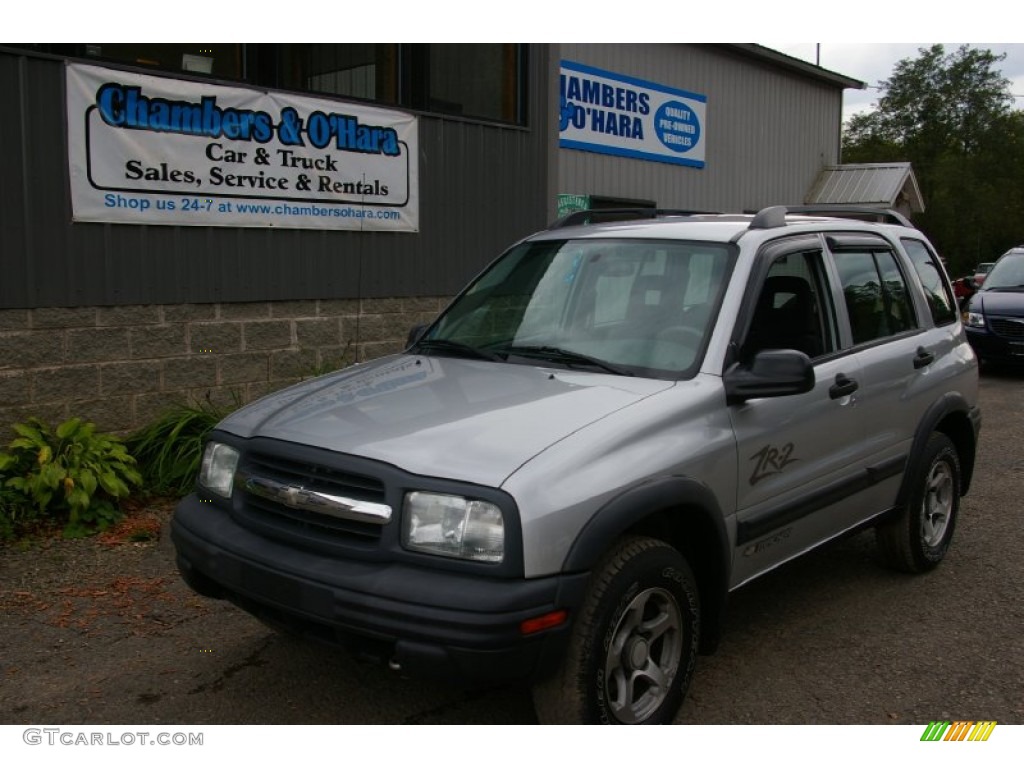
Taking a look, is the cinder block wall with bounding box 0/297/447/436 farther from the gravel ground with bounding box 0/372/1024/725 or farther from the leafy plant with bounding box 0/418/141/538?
the gravel ground with bounding box 0/372/1024/725

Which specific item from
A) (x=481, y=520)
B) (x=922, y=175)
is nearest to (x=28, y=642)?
(x=481, y=520)

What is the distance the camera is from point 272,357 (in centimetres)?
758

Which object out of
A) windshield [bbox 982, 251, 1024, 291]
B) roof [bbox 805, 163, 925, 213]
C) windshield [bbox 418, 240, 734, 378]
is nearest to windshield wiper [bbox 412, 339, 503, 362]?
windshield [bbox 418, 240, 734, 378]

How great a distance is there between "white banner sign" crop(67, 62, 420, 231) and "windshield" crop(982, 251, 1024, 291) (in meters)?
9.68

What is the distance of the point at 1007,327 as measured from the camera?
1327 cm

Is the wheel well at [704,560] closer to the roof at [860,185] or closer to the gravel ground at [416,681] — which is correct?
the gravel ground at [416,681]

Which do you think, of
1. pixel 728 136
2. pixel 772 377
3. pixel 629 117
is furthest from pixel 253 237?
pixel 728 136

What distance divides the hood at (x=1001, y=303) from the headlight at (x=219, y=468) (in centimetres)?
1236

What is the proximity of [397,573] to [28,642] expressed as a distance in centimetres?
227

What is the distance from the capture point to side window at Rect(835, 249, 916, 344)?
15.4 ft

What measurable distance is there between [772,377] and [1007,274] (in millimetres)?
12578

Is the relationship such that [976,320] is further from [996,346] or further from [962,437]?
[962,437]

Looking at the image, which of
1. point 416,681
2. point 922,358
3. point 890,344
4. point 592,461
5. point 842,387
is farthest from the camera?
point 922,358

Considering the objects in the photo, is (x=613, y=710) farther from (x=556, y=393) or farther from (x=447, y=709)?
(x=556, y=393)
